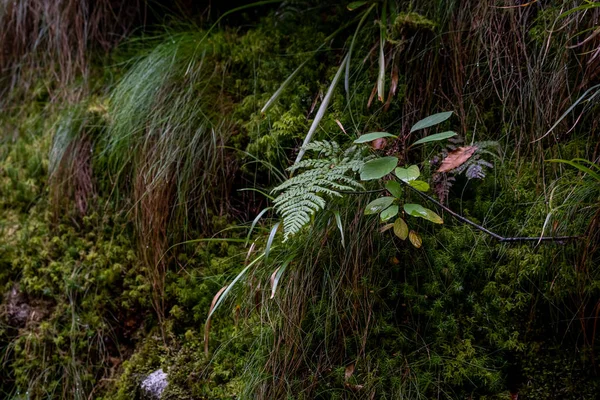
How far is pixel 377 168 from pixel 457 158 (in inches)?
13.9

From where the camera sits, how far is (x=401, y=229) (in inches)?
68.6

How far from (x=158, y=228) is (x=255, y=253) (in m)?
0.46

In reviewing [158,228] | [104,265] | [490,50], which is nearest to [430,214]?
[490,50]

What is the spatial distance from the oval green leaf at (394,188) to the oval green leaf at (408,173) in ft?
0.09

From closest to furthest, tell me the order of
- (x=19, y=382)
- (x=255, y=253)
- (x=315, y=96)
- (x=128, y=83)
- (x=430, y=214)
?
(x=430, y=214), (x=255, y=253), (x=19, y=382), (x=315, y=96), (x=128, y=83)

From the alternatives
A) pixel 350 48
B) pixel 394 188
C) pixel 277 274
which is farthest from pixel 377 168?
pixel 350 48

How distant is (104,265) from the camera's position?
240 cm

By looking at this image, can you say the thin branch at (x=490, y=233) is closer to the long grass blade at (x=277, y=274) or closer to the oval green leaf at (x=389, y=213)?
the oval green leaf at (x=389, y=213)

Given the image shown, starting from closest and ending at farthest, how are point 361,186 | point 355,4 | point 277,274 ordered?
point 361,186 → point 277,274 → point 355,4

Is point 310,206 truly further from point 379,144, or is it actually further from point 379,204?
point 379,144

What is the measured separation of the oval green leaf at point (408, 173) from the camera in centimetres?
171

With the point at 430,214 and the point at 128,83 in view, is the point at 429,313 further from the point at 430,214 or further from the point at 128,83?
the point at 128,83

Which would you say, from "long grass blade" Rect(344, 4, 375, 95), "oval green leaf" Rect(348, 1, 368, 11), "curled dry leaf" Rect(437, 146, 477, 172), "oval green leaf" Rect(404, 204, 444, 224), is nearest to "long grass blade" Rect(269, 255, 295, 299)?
"oval green leaf" Rect(404, 204, 444, 224)

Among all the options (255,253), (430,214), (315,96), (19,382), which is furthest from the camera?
(315,96)
